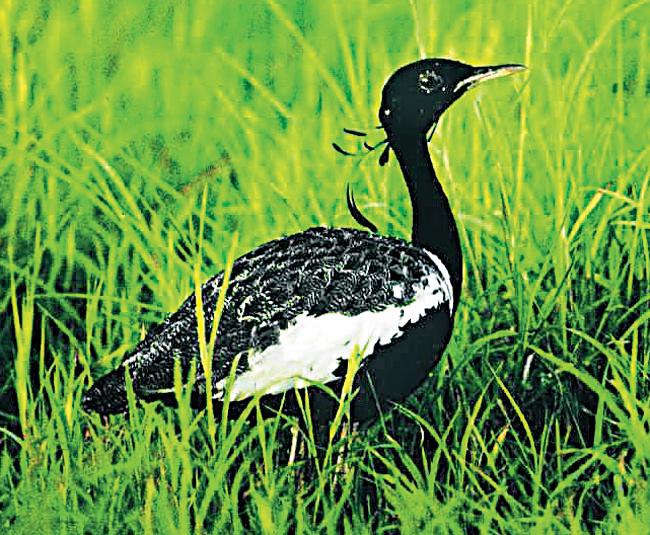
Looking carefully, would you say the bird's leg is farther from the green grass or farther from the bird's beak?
the bird's beak

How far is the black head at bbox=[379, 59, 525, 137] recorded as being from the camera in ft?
9.50

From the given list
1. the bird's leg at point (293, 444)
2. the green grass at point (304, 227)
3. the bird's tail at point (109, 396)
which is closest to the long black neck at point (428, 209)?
the green grass at point (304, 227)

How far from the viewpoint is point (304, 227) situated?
11.3 ft

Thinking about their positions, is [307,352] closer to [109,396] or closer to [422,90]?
[109,396]

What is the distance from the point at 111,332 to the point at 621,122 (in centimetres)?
145

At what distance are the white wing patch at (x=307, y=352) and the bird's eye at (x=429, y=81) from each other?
20.3 inches

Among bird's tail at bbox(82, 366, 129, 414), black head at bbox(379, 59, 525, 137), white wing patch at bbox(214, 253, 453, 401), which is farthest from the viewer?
black head at bbox(379, 59, 525, 137)

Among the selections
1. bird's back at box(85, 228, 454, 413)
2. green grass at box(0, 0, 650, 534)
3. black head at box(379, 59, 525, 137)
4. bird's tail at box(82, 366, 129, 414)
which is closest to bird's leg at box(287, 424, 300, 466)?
green grass at box(0, 0, 650, 534)

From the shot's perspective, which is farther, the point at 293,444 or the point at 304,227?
the point at 304,227

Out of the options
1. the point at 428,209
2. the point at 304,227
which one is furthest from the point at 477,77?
the point at 304,227

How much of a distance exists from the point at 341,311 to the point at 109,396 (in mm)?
517

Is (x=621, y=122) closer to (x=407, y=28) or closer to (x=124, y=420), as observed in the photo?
(x=407, y=28)

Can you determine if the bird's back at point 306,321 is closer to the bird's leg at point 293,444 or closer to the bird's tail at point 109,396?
the bird's tail at point 109,396

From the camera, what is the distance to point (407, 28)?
15.0ft
